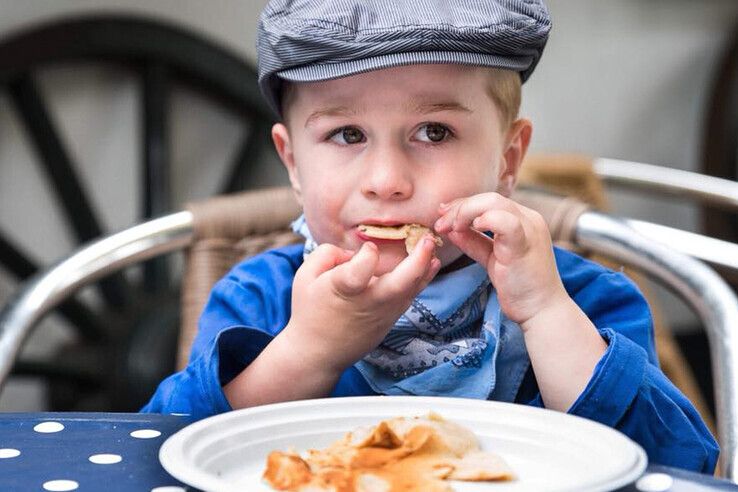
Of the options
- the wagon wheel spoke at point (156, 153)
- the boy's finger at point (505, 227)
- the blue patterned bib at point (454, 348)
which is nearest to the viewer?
the boy's finger at point (505, 227)

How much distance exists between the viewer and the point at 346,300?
81 cm

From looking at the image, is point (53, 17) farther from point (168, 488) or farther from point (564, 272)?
point (168, 488)

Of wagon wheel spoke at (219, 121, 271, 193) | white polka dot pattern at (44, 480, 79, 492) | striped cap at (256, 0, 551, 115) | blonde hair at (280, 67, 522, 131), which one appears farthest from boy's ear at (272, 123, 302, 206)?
wagon wheel spoke at (219, 121, 271, 193)

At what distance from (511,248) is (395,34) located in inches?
7.1

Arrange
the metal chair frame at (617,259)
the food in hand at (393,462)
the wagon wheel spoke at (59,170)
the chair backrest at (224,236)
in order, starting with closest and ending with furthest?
1. the food in hand at (393,462)
2. the metal chair frame at (617,259)
3. the chair backrest at (224,236)
4. the wagon wheel spoke at (59,170)

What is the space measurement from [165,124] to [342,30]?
61.5 inches

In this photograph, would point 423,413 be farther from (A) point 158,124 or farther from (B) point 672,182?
(A) point 158,124

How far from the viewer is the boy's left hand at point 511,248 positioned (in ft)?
2.69

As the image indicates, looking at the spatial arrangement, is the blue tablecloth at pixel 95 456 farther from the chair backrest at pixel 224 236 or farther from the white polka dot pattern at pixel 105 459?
the chair backrest at pixel 224 236

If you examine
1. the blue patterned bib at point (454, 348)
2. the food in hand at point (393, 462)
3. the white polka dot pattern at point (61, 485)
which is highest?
the blue patterned bib at point (454, 348)

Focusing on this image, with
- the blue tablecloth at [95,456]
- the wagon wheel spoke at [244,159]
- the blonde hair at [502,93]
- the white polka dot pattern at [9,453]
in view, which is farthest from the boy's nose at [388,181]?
the wagon wheel spoke at [244,159]

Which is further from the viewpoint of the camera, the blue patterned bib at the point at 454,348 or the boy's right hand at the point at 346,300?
the blue patterned bib at the point at 454,348

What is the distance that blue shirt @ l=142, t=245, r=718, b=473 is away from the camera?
0.82 meters

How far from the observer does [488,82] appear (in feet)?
3.07
